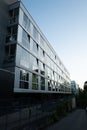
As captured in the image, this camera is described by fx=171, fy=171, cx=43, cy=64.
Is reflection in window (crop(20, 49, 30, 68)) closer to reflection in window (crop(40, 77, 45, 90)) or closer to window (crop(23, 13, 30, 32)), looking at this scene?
window (crop(23, 13, 30, 32))

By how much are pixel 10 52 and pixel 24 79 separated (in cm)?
428

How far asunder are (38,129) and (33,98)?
1311 cm

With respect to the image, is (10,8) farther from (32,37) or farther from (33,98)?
(33,98)

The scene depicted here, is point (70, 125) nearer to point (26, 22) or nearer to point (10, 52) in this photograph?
point (10, 52)

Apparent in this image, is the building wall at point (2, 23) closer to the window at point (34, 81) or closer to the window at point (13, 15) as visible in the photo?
the window at point (13, 15)

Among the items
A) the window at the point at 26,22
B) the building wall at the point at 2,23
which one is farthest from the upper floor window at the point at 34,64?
the building wall at the point at 2,23

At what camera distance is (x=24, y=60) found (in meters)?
25.2

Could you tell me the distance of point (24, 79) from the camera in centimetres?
2430

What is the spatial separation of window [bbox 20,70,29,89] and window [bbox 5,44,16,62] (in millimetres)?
2430

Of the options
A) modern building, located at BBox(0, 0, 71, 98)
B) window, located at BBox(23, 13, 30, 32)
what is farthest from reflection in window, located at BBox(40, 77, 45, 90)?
window, located at BBox(23, 13, 30, 32)

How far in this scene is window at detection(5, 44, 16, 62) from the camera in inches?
902

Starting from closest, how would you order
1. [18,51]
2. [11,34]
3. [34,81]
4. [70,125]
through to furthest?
1. [70,125]
2. [18,51]
3. [11,34]
4. [34,81]

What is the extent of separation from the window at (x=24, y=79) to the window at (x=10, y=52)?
2.43m

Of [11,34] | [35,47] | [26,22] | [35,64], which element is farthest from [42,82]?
[11,34]
